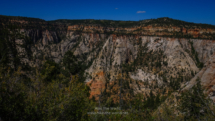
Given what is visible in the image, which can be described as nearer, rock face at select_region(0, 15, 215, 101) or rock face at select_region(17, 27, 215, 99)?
rock face at select_region(0, 15, 215, 101)

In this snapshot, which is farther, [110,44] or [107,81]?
[110,44]

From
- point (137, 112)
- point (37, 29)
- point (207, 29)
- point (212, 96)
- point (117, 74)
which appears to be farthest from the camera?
point (37, 29)

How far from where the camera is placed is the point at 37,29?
4387 inches

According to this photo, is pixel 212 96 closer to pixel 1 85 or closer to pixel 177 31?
pixel 1 85

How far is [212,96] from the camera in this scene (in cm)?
1948

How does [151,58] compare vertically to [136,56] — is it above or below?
below

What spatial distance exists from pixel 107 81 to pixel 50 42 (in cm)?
8376

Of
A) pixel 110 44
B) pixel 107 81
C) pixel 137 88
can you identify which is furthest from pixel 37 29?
pixel 137 88

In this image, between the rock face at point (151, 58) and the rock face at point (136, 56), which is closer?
the rock face at point (151, 58)

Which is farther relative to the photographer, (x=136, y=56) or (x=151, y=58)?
(x=136, y=56)

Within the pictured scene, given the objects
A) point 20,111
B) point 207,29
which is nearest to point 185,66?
point 207,29

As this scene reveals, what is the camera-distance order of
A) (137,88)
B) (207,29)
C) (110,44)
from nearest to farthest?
(137,88) → (110,44) → (207,29)

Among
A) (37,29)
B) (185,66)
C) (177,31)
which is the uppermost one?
(37,29)

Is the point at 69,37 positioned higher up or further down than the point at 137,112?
higher up
